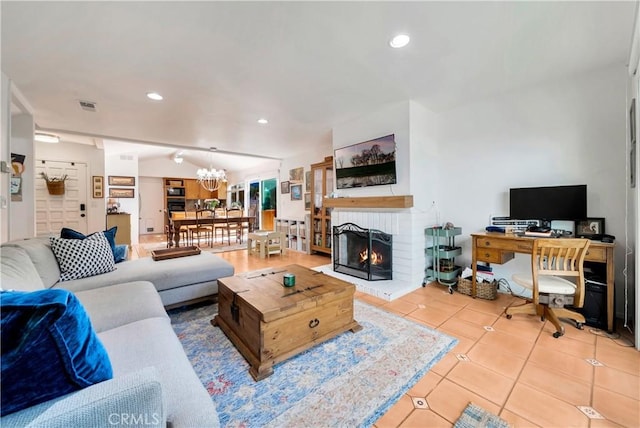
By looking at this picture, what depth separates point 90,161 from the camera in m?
5.64

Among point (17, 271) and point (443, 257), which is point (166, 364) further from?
point (443, 257)

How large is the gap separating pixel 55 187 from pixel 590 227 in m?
8.59

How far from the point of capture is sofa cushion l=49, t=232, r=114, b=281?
2.18 meters

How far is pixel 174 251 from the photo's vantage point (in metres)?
3.15

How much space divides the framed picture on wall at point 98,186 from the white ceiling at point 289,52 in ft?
8.29

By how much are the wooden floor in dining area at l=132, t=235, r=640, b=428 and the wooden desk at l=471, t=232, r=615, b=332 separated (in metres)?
0.43

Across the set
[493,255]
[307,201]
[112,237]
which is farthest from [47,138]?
[493,255]

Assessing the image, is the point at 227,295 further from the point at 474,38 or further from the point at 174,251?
the point at 474,38

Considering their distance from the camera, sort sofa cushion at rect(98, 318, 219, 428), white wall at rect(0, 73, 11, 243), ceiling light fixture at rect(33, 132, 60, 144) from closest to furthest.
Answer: sofa cushion at rect(98, 318, 219, 428) < white wall at rect(0, 73, 11, 243) < ceiling light fixture at rect(33, 132, 60, 144)

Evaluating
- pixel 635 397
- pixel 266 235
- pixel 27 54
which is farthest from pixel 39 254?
pixel 635 397

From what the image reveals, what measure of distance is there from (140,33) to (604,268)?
4528 millimetres

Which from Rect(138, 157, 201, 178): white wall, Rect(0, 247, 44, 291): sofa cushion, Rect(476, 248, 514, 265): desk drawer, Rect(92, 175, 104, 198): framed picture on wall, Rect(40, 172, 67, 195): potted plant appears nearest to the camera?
Rect(0, 247, 44, 291): sofa cushion

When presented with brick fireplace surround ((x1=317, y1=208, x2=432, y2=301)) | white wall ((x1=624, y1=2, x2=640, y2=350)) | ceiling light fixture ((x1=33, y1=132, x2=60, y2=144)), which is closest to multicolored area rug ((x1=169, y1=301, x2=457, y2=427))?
brick fireplace surround ((x1=317, y1=208, x2=432, y2=301))
